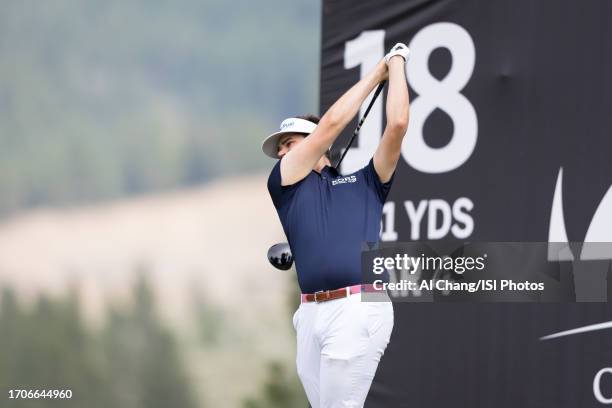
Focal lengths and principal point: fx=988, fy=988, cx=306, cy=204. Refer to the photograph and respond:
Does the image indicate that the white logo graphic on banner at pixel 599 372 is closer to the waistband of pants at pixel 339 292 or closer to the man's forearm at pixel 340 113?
the waistband of pants at pixel 339 292

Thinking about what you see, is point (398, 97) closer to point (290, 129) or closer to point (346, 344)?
point (290, 129)

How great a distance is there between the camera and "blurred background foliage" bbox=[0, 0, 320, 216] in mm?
7504

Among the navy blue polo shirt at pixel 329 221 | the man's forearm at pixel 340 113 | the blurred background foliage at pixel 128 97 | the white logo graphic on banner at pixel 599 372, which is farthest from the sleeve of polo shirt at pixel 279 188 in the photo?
the blurred background foliage at pixel 128 97

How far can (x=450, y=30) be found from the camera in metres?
4.82

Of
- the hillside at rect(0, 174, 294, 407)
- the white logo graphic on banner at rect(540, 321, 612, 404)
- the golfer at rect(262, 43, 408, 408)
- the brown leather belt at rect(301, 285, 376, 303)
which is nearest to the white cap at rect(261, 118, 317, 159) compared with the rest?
the golfer at rect(262, 43, 408, 408)

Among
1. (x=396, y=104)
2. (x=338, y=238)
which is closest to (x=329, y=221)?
(x=338, y=238)

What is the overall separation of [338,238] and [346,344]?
0.39 meters

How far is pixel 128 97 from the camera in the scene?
7.54m

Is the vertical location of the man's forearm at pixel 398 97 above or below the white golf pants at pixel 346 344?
above

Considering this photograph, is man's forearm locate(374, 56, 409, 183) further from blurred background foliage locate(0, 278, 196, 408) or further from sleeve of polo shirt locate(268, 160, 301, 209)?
blurred background foliage locate(0, 278, 196, 408)

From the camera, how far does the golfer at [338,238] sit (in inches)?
139

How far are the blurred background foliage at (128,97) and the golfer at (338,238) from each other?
12.6 ft

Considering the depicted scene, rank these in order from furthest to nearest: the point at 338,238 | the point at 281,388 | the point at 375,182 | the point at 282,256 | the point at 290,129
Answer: the point at 281,388 < the point at 282,256 < the point at 290,129 < the point at 375,182 < the point at 338,238

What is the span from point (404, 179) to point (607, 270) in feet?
3.49
